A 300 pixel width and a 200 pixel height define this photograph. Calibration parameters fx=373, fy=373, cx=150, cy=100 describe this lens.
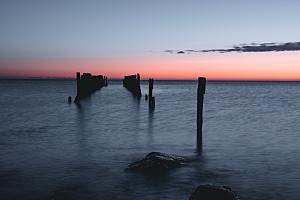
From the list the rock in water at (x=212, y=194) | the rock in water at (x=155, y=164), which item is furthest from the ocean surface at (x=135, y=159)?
the rock in water at (x=212, y=194)

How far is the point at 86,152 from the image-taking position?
15750 mm

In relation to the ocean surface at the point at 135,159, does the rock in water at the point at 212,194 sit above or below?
above

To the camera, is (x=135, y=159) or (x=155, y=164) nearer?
(x=155, y=164)

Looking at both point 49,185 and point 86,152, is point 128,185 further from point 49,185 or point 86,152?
point 86,152

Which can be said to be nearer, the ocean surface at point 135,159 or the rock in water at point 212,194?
the rock in water at point 212,194

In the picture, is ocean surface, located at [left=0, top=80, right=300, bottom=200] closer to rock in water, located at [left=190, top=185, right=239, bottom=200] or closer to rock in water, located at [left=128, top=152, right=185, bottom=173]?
rock in water, located at [left=128, top=152, right=185, bottom=173]

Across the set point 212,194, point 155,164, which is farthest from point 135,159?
point 212,194

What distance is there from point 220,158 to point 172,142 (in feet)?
13.6

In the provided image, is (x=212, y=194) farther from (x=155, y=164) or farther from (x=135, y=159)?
(x=135, y=159)

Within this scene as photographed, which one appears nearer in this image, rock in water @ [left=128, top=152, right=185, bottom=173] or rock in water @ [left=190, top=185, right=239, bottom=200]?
rock in water @ [left=190, top=185, right=239, bottom=200]

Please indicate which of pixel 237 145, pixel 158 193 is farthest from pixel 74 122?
pixel 158 193

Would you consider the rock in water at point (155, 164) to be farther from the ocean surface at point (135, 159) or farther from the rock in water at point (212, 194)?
the rock in water at point (212, 194)

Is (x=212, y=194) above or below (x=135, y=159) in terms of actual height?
above

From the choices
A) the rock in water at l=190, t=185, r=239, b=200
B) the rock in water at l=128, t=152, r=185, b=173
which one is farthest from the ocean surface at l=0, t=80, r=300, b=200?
the rock in water at l=190, t=185, r=239, b=200
